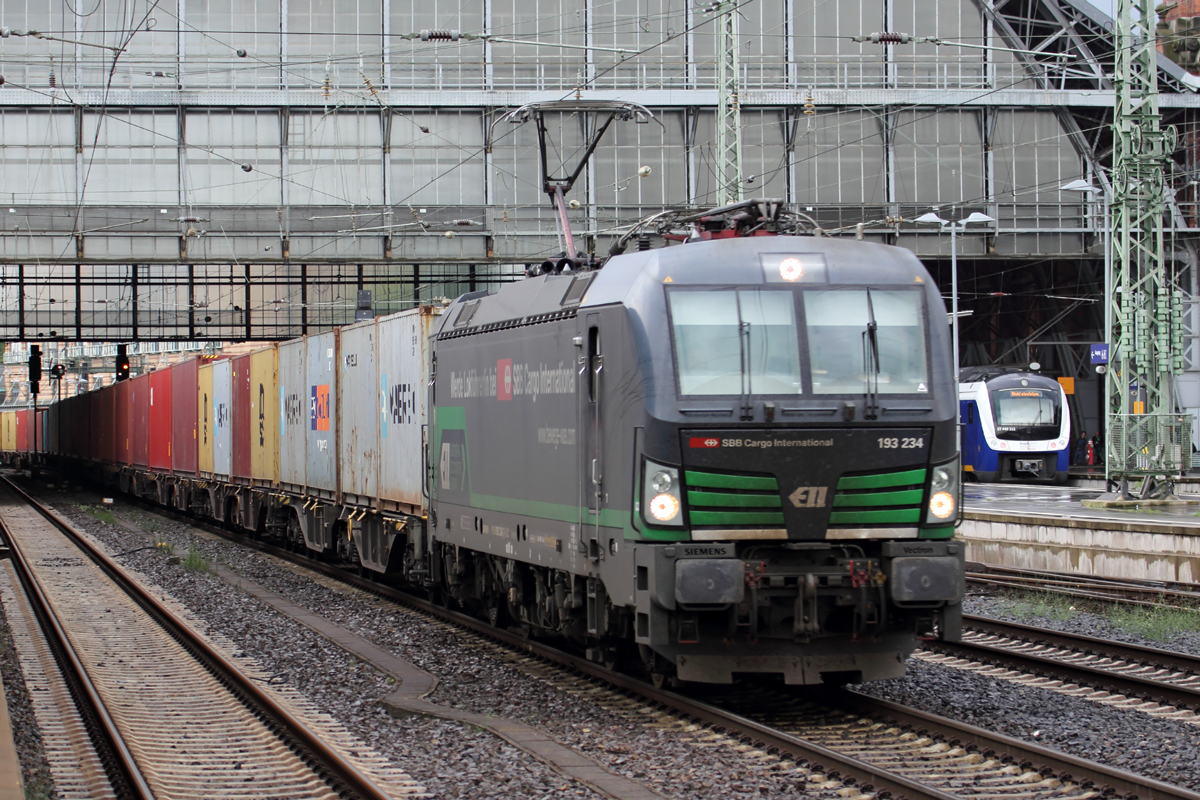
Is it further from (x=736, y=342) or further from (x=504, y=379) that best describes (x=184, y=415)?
(x=736, y=342)

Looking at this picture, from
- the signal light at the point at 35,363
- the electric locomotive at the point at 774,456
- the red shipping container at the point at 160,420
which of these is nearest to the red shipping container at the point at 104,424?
the signal light at the point at 35,363

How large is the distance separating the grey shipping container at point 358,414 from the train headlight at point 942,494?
968 centimetres

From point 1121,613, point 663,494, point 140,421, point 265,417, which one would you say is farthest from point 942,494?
point 140,421

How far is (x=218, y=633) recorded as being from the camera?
1463 cm

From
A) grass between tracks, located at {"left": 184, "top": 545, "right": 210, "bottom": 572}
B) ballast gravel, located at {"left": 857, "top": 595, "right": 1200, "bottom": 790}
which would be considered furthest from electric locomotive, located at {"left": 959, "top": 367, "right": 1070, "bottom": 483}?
ballast gravel, located at {"left": 857, "top": 595, "right": 1200, "bottom": 790}

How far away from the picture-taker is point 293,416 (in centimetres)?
2275

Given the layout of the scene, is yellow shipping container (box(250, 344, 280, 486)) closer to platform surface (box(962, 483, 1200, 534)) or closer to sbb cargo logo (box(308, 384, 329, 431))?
sbb cargo logo (box(308, 384, 329, 431))

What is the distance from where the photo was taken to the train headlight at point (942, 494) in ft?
30.7

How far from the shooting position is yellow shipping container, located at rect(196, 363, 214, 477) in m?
30.1

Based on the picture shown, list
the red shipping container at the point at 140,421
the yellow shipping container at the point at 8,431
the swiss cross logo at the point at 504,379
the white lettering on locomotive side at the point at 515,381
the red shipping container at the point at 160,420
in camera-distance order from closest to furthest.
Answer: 1. the white lettering on locomotive side at the point at 515,381
2. the swiss cross logo at the point at 504,379
3. the red shipping container at the point at 160,420
4. the red shipping container at the point at 140,421
5. the yellow shipping container at the point at 8,431

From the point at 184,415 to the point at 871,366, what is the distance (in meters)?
26.5

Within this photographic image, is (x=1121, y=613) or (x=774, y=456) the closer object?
(x=774, y=456)

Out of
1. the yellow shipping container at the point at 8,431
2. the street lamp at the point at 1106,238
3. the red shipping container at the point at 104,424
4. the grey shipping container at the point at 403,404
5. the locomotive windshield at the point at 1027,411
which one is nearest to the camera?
the grey shipping container at the point at 403,404

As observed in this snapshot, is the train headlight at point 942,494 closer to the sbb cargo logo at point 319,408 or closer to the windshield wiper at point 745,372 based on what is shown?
the windshield wiper at point 745,372
